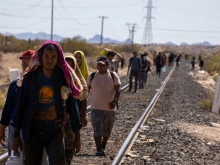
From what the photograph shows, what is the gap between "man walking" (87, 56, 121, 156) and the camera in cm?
815

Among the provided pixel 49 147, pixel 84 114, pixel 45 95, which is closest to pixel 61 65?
pixel 45 95

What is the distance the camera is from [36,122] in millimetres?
4719

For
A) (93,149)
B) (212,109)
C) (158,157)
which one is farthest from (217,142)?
(212,109)

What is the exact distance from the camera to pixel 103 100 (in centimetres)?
816

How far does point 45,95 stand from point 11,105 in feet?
1.81

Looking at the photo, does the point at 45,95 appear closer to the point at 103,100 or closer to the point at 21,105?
the point at 21,105

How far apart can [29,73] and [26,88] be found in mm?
153

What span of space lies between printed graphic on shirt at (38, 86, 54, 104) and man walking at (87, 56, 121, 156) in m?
3.41

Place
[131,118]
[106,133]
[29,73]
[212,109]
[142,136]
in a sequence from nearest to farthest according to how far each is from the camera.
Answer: [29,73] → [106,133] → [142,136] → [131,118] → [212,109]

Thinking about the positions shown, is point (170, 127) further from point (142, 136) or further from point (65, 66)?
point (65, 66)

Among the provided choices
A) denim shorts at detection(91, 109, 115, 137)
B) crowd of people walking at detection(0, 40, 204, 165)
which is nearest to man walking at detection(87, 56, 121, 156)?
denim shorts at detection(91, 109, 115, 137)

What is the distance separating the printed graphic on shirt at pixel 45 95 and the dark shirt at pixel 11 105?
0.44 meters

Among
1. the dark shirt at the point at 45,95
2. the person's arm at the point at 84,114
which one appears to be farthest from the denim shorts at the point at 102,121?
the dark shirt at the point at 45,95

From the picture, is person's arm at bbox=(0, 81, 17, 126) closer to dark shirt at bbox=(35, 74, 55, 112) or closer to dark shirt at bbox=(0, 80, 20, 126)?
dark shirt at bbox=(0, 80, 20, 126)
